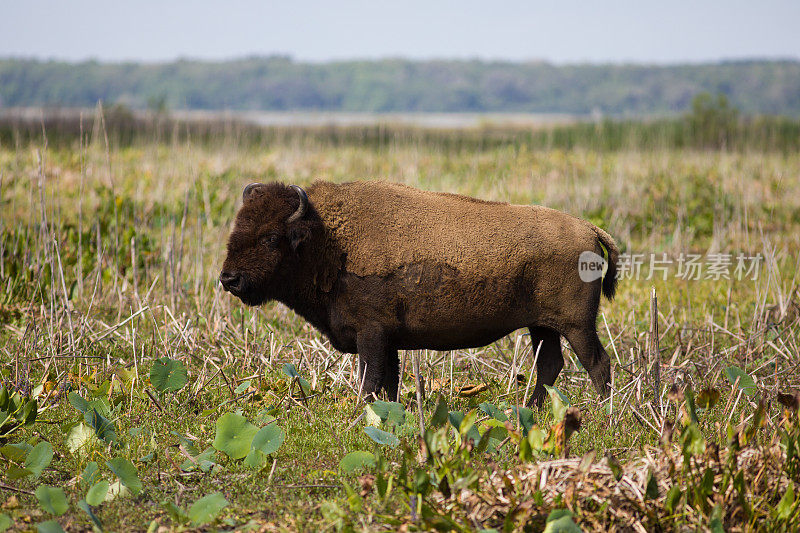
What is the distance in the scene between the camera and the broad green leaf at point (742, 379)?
495 cm

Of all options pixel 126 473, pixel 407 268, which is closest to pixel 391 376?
pixel 407 268

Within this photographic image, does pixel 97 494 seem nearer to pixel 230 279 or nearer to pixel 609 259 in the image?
pixel 230 279

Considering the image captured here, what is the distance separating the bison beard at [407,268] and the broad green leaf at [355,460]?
0.89 metres

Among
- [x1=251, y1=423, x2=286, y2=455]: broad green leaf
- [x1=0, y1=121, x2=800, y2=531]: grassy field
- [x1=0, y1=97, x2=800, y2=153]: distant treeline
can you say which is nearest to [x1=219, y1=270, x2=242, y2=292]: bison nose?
[x1=0, y1=121, x2=800, y2=531]: grassy field

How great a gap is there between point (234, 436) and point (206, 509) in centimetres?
89

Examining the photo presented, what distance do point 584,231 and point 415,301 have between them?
49.5 inches

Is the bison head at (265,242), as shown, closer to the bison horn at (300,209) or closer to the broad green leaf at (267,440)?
the bison horn at (300,209)

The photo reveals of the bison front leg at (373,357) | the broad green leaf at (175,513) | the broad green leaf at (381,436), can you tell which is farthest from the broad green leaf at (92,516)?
the bison front leg at (373,357)

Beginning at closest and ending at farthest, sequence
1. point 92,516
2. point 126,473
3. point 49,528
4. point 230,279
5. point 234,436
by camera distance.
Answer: point 49,528 < point 92,516 < point 126,473 < point 234,436 < point 230,279

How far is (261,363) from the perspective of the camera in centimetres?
604

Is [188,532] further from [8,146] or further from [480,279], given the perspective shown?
[8,146]

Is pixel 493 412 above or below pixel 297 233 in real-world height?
below

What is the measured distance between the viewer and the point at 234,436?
4.41 meters

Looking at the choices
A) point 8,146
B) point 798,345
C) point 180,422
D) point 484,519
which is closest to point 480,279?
point 484,519
